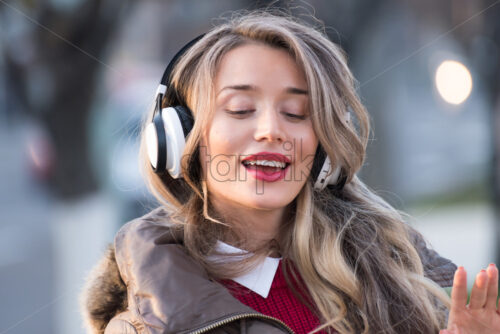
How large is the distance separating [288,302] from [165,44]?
1528 centimetres

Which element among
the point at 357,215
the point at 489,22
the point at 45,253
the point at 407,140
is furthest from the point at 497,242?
the point at 407,140

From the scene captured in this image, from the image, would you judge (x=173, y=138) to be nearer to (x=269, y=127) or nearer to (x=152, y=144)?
(x=152, y=144)

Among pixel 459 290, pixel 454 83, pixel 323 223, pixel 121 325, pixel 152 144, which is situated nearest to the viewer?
pixel 459 290

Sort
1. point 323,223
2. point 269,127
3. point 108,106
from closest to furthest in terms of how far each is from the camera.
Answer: point 269,127 → point 323,223 → point 108,106

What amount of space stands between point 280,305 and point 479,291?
68 centimetres

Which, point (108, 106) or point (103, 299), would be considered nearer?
point (103, 299)

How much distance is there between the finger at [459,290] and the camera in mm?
1838

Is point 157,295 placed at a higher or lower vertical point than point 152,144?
lower

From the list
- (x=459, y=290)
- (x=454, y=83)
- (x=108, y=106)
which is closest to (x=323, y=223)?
(x=459, y=290)

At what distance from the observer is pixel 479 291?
1.90 metres

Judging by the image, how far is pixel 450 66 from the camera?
376 centimetres

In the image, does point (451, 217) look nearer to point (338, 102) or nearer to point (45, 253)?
point (45, 253)

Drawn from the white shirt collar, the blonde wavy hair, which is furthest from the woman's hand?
the white shirt collar

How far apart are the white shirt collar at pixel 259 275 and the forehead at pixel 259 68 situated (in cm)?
58
